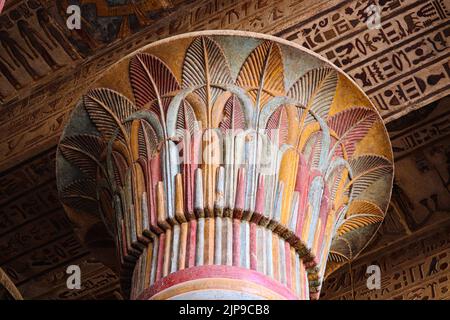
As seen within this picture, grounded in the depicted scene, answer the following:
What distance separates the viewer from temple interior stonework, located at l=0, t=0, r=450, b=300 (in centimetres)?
512

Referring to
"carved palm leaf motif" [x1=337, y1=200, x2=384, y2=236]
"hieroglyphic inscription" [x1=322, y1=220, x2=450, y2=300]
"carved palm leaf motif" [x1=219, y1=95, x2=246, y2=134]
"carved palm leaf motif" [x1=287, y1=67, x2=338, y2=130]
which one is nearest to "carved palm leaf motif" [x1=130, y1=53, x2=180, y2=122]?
"carved palm leaf motif" [x1=219, y1=95, x2=246, y2=134]

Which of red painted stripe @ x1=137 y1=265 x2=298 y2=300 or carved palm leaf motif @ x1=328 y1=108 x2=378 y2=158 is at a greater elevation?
carved palm leaf motif @ x1=328 y1=108 x2=378 y2=158

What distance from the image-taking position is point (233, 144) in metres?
5.30

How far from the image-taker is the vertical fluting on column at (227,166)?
499 cm

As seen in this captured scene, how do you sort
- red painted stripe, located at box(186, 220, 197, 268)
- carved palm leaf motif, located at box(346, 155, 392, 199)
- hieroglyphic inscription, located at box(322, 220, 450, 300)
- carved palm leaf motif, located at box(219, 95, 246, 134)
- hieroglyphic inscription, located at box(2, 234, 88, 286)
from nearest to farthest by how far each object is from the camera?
red painted stripe, located at box(186, 220, 197, 268) → carved palm leaf motif, located at box(219, 95, 246, 134) → carved palm leaf motif, located at box(346, 155, 392, 199) → hieroglyphic inscription, located at box(322, 220, 450, 300) → hieroglyphic inscription, located at box(2, 234, 88, 286)

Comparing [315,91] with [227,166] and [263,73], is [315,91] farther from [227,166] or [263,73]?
[227,166]

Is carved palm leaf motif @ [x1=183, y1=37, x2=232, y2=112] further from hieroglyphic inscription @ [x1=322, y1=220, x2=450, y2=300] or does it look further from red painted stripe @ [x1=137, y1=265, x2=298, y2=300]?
hieroglyphic inscription @ [x1=322, y1=220, x2=450, y2=300]

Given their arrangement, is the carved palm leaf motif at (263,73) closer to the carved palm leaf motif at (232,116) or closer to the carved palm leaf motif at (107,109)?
the carved palm leaf motif at (232,116)

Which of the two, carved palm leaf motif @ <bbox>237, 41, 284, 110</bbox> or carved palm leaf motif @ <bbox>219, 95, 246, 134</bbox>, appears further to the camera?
carved palm leaf motif @ <bbox>237, 41, 284, 110</bbox>

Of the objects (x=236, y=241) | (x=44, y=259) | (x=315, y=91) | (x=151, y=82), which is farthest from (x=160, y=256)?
(x=44, y=259)

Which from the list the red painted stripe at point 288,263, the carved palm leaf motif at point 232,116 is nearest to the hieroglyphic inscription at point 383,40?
the carved palm leaf motif at point 232,116

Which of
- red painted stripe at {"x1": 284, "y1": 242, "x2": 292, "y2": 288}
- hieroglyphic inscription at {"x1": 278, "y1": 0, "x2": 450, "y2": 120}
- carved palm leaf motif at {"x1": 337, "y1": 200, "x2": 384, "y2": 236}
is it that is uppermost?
hieroglyphic inscription at {"x1": 278, "y1": 0, "x2": 450, "y2": 120}

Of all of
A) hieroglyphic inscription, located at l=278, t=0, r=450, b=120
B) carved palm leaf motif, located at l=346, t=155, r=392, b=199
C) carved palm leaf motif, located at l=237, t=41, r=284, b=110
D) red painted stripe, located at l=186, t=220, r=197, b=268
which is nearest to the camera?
red painted stripe, located at l=186, t=220, r=197, b=268
